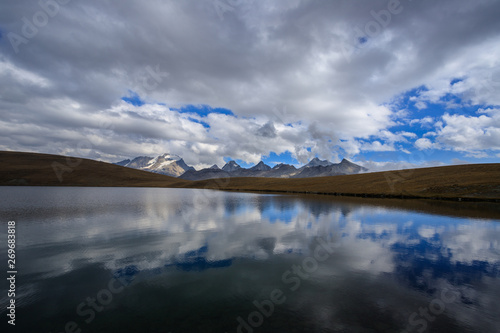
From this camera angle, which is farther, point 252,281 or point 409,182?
point 409,182

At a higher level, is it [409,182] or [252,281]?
[409,182]

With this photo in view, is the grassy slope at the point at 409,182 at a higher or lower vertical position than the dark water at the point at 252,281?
higher

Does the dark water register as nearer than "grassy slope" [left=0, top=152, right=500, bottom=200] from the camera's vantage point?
Yes

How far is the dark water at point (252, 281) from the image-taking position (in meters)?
8.98

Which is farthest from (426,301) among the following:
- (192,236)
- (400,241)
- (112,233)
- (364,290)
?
(112,233)

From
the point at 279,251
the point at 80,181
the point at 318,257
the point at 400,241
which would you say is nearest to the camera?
the point at 318,257

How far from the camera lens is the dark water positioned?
29.5ft

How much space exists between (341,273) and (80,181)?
713 ft

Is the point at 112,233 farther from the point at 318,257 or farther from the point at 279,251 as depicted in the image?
the point at 318,257

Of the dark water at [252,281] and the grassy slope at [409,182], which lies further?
the grassy slope at [409,182]

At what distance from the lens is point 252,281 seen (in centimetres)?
1272

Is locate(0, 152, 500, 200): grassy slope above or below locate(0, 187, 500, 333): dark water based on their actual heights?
above

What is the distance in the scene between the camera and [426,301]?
34.9ft

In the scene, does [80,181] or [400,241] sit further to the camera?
[80,181]
